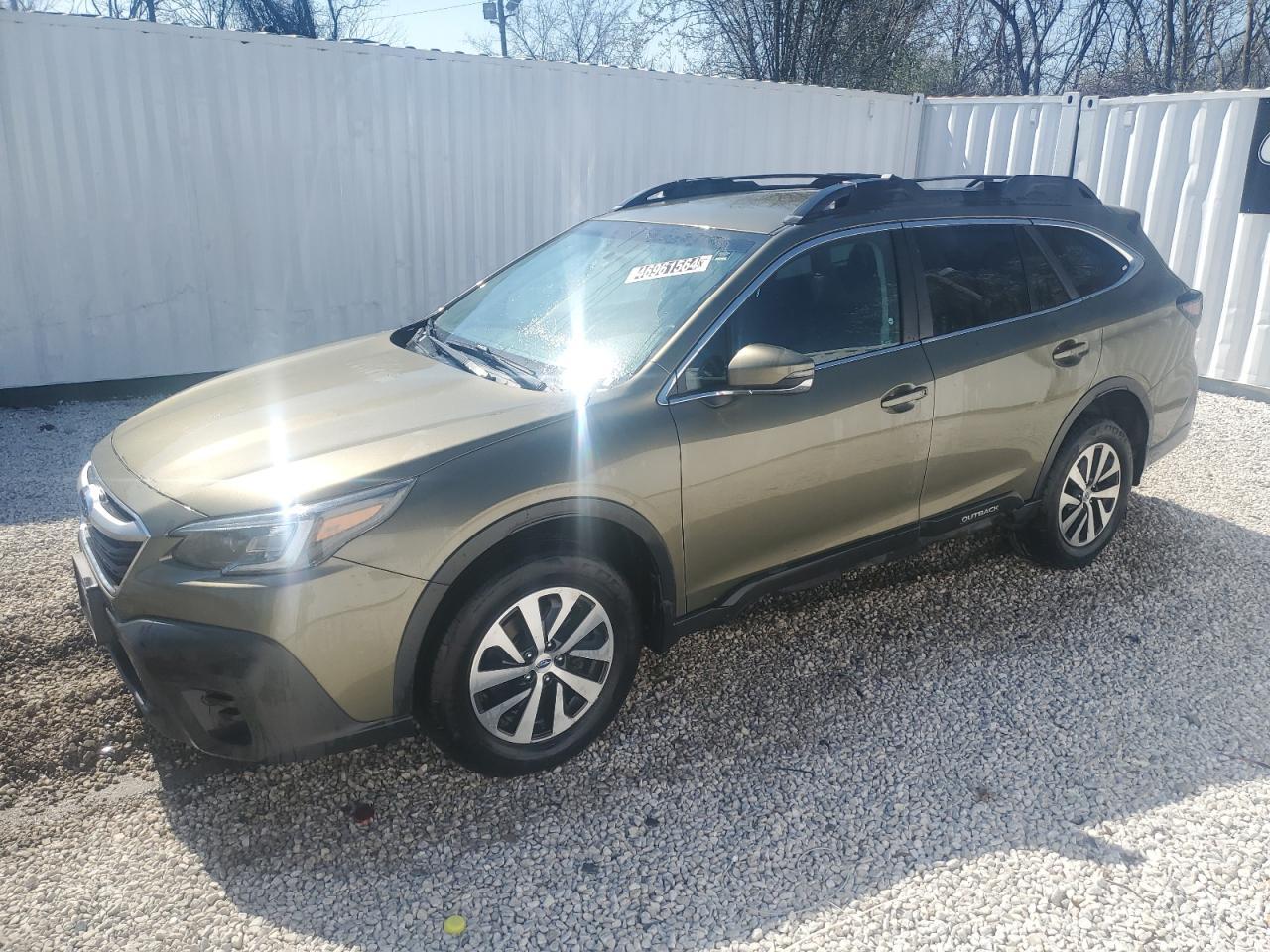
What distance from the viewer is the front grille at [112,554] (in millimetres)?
2746

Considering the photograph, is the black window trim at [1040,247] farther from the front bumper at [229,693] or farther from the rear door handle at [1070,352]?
the front bumper at [229,693]

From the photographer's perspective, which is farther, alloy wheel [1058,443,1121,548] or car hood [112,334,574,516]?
alloy wheel [1058,443,1121,548]

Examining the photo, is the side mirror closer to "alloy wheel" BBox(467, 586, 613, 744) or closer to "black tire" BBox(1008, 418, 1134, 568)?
"alloy wheel" BBox(467, 586, 613, 744)

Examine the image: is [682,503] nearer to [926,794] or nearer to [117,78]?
[926,794]

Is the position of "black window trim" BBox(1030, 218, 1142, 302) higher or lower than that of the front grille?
higher

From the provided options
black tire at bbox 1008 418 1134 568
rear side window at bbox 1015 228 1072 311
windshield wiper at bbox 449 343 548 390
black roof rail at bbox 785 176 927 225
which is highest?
black roof rail at bbox 785 176 927 225

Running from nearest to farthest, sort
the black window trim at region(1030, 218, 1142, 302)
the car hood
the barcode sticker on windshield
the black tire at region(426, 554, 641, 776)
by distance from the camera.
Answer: the car hood, the black tire at region(426, 554, 641, 776), the barcode sticker on windshield, the black window trim at region(1030, 218, 1142, 302)

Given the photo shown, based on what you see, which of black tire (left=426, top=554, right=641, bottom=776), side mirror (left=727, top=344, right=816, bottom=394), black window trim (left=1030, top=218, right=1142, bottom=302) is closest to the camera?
black tire (left=426, top=554, right=641, bottom=776)

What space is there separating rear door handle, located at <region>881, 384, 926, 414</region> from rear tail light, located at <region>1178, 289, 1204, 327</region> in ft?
6.26

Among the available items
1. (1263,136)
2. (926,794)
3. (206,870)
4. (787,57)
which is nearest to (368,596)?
(206,870)

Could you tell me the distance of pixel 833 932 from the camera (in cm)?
253

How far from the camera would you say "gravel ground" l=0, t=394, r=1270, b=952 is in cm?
256

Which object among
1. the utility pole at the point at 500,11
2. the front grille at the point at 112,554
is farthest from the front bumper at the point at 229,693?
the utility pole at the point at 500,11

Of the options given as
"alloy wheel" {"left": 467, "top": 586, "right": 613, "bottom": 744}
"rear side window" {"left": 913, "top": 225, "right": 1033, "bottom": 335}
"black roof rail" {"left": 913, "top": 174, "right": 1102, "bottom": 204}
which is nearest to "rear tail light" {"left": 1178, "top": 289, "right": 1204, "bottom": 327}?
"black roof rail" {"left": 913, "top": 174, "right": 1102, "bottom": 204}
